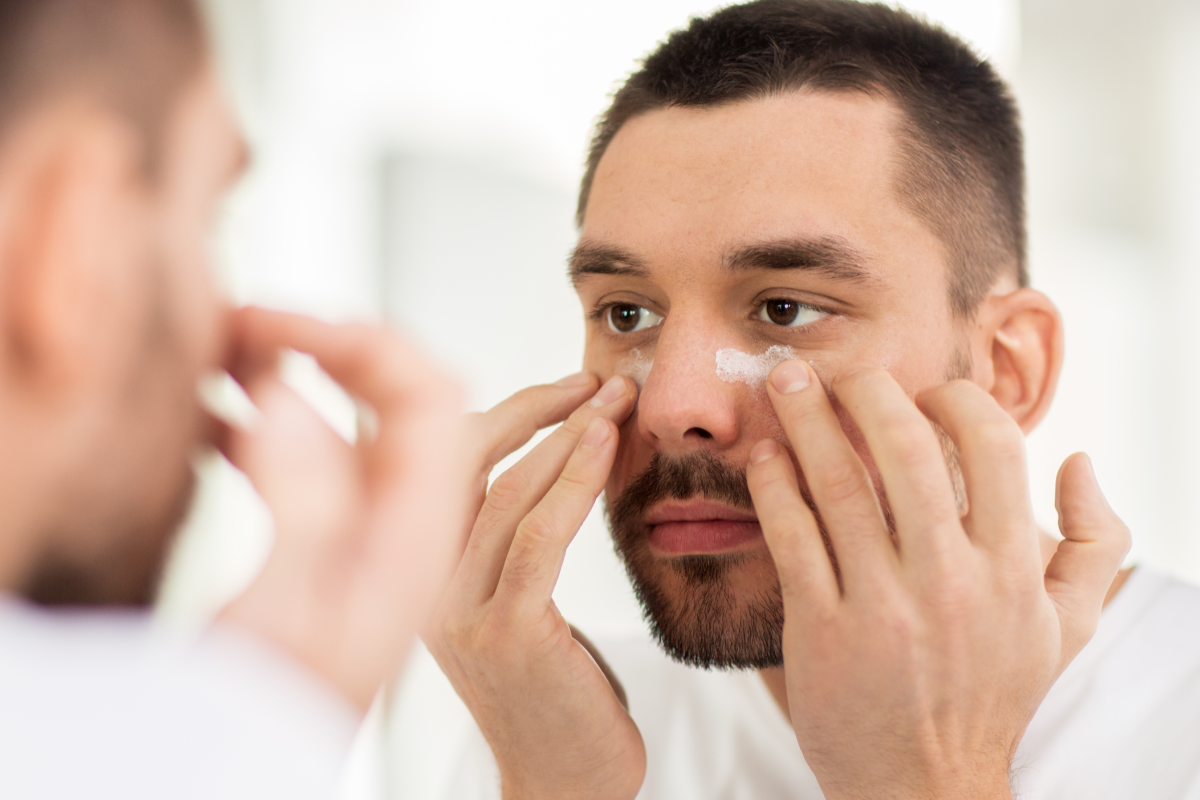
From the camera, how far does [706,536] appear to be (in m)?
1.19

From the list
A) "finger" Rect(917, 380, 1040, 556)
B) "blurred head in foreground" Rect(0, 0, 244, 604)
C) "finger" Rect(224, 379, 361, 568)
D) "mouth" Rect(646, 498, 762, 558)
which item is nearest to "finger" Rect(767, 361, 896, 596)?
"finger" Rect(917, 380, 1040, 556)

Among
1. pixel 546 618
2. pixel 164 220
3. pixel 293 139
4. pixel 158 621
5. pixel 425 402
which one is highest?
pixel 293 139

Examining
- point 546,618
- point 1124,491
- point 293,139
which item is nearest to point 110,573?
point 546,618

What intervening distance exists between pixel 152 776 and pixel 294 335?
28cm

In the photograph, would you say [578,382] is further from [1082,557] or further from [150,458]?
[150,458]

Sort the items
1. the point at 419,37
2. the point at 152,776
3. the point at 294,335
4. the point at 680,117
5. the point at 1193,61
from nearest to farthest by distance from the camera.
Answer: the point at 152,776 → the point at 294,335 → the point at 680,117 → the point at 419,37 → the point at 1193,61

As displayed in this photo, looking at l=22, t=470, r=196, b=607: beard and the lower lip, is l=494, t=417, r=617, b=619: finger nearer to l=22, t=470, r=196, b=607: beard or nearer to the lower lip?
the lower lip

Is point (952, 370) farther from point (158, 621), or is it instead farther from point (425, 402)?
point (158, 621)

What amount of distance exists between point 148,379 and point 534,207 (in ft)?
5.13

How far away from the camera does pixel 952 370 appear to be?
1.19m

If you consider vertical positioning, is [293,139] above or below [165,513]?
above

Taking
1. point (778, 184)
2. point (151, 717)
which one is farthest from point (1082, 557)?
point (151, 717)

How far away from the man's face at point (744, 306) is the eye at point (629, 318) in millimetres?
48

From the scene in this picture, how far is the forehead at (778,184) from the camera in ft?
3.74
